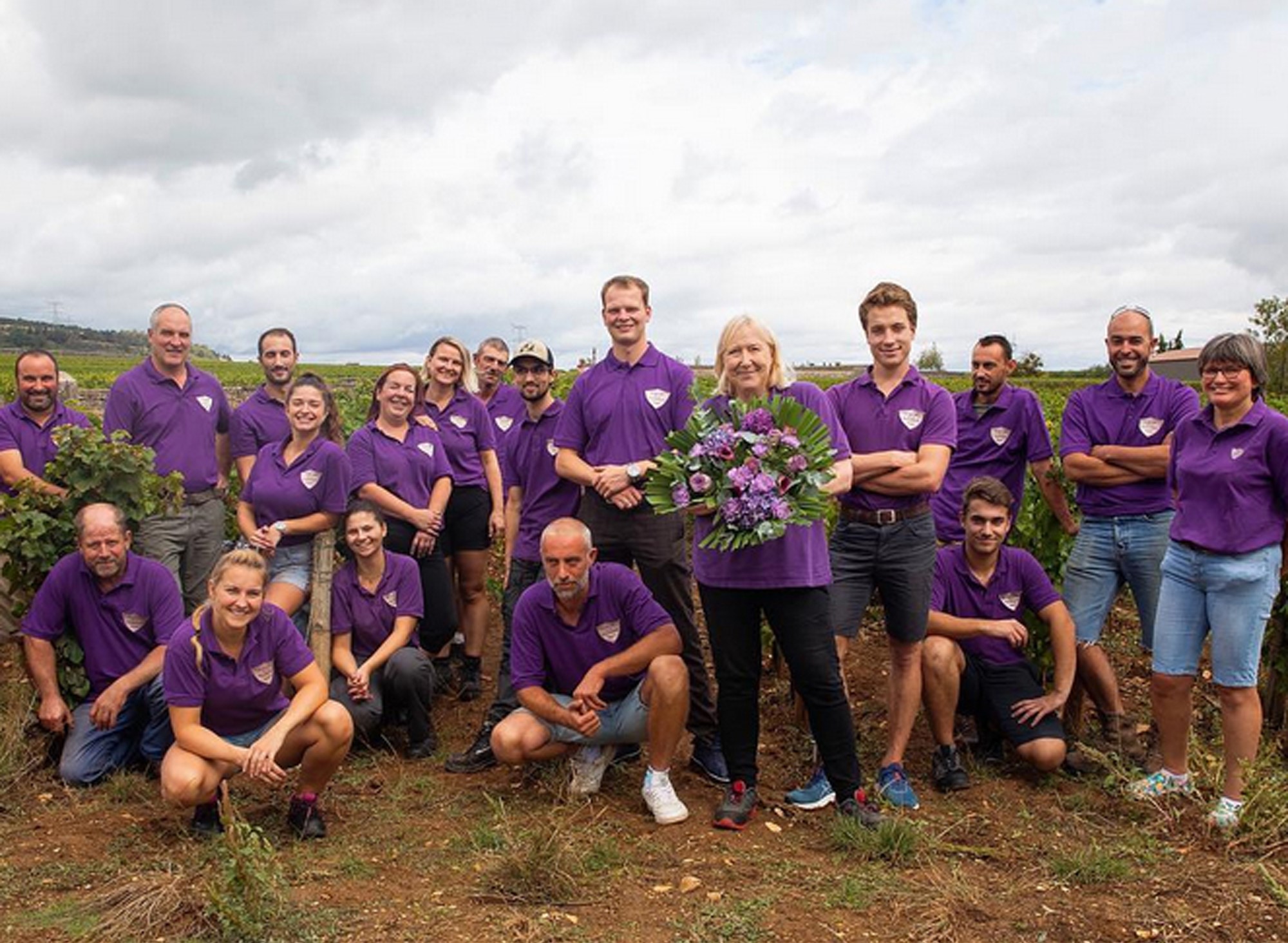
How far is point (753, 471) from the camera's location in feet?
13.4

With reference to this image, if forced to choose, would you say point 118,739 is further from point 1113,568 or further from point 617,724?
point 1113,568

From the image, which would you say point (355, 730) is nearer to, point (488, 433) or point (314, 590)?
point (314, 590)

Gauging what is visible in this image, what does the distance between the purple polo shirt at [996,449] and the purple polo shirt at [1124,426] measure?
0.77ft

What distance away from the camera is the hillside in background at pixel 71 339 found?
397 ft

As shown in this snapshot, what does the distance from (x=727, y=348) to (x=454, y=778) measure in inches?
101

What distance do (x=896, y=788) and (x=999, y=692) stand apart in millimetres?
932

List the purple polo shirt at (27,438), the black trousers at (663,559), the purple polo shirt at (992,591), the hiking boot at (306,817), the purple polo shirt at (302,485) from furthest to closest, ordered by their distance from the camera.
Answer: the purple polo shirt at (27,438)
the purple polo shirt at (302,485)
the purple polo shirt at (992,591)
the black trousers at (663,559)
the hiking boot at (306,817)

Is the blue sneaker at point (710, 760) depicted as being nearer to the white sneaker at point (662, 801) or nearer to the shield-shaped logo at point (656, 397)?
the white sneaker at point (662, 801)

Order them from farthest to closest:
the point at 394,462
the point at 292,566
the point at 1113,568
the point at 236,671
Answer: the point at 394,462
the point at 292,566
the point at 1113,568
the point at 236,671

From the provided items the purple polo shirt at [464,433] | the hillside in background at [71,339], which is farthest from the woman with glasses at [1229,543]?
the hillside in background at [71,339]

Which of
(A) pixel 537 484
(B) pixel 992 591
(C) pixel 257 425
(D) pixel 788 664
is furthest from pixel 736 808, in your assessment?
(C) pixel 257 425

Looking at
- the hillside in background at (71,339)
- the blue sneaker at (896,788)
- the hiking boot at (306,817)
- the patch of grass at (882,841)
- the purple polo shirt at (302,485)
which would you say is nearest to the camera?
the patch of grass at (882,841)

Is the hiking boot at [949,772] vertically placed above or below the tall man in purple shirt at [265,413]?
below

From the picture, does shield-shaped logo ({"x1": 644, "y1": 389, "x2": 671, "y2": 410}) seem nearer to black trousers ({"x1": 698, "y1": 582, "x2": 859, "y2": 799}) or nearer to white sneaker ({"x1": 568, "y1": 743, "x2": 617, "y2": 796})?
black trousers ({"x1": 698, "y1": 582, "x2": 859, "y2": 799})
